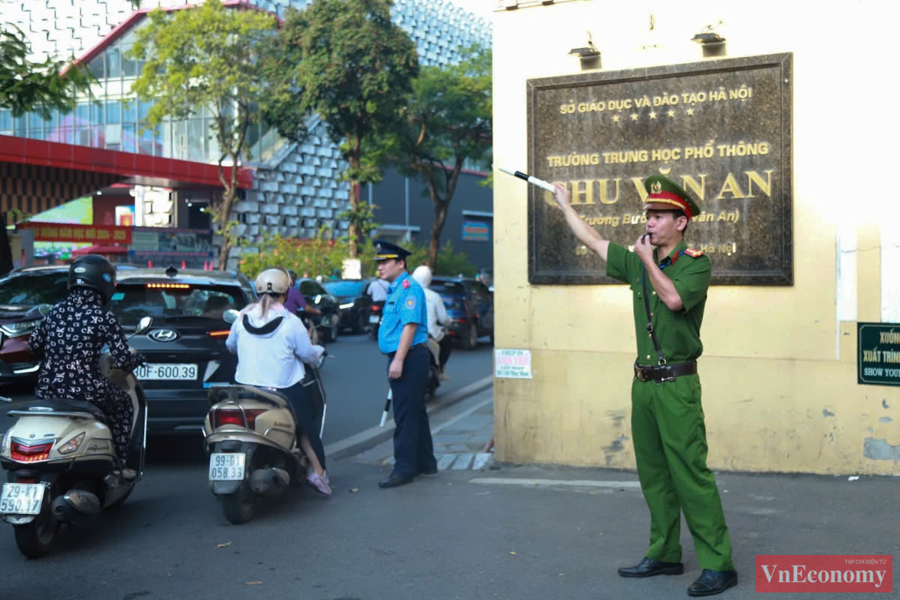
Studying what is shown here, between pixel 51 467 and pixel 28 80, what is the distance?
12223 mm

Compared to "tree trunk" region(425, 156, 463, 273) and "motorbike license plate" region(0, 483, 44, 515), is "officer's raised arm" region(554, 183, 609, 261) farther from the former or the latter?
"tree trunk" region(425, 156, 463, 273)

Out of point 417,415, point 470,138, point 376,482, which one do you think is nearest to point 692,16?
point 417,415

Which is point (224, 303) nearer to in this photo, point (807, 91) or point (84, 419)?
point (84, 419)

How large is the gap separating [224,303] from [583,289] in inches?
120

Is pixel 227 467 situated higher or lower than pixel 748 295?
lower

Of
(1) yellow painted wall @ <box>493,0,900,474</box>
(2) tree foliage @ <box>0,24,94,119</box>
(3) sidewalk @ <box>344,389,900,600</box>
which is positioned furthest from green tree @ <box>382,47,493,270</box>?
(3) sidewalk @ <box>344,389,900,600</box>

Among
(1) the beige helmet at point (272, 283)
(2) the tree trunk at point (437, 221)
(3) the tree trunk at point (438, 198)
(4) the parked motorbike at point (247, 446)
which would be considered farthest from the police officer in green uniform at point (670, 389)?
(2) the tree trunk at point (437, 221)

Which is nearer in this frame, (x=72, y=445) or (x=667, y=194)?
(x=667, y=194)

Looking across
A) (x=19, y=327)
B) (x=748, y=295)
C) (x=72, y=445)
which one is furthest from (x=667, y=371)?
(x=19, y=327)

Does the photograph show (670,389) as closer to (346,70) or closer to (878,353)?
(878,353)

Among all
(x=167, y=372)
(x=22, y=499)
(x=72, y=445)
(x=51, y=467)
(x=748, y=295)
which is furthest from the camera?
(x=167, y=372)

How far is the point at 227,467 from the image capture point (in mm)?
6633

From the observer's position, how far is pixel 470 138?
1687 inches

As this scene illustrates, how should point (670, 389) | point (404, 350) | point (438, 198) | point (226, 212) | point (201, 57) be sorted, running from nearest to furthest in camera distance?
point (670, 389) → point (404, 350) → point (201, 57) → point (226, 212) → point (438, 198)
